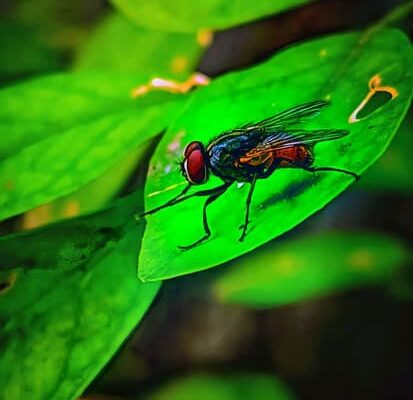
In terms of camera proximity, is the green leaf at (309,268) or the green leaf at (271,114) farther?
the green leaf at (309,268)

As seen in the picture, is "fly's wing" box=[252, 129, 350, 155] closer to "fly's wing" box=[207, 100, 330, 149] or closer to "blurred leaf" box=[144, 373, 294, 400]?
Result: "fly's wing" box=[207, 100, 330, 149]

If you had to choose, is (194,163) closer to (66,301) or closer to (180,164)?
(180,164)

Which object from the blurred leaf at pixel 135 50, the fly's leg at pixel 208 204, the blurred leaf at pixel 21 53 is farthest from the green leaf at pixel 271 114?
the blurred leaf at pixel 21 53

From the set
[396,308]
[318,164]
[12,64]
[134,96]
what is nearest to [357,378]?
[396,308]

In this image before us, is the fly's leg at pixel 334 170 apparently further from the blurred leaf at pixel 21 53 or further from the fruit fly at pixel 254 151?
the blurred leaf at pixel 21 53

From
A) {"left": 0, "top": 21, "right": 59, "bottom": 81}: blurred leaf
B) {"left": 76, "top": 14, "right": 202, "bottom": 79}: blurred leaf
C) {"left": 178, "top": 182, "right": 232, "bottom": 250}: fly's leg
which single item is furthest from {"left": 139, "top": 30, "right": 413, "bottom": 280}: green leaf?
{"left": 0, "top": 21, "right": 59, "bottom": 81}: blurred leaf

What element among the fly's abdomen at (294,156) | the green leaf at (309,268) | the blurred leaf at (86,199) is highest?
the blurred leaf at (86,199)
